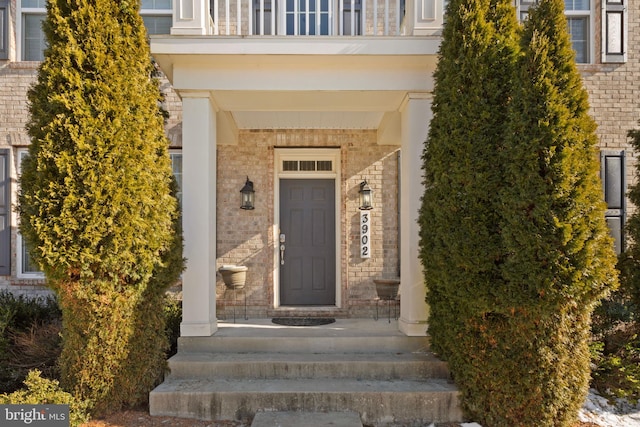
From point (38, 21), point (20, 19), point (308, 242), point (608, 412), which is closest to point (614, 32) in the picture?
point (608, 412)

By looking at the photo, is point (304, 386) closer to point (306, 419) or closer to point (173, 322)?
point (306, 419)

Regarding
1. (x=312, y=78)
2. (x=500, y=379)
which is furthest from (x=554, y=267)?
(x=312, y=78)

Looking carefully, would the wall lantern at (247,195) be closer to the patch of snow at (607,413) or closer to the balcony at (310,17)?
the balcony at (310,17)

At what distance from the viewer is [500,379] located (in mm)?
3531

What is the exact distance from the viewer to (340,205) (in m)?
6.30

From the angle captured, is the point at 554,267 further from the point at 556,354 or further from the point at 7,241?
the point at 7,241

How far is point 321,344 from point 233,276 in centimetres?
194

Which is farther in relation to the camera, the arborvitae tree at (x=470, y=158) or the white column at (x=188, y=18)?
the white column at (x=188, y=18)

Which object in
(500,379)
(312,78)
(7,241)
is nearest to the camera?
(500,379)

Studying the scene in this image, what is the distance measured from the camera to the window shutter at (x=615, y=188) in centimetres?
627

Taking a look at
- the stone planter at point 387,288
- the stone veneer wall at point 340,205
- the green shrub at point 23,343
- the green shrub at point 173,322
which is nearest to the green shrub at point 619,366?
the stone planter at point 387,288

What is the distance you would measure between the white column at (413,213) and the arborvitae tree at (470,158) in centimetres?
50

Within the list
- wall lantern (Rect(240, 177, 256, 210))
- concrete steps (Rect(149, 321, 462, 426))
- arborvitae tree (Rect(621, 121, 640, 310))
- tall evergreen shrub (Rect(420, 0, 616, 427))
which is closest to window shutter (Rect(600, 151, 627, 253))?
arborvitae tree (Rect(621, 121, 640, 310))

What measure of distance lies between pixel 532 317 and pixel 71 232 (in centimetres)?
380
